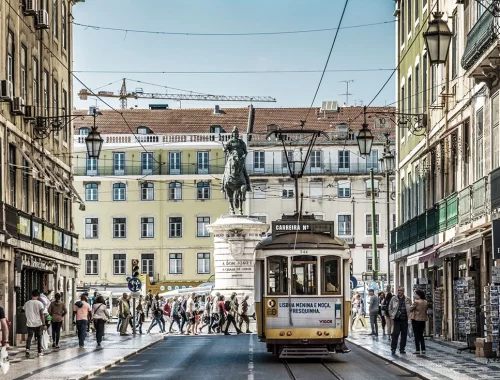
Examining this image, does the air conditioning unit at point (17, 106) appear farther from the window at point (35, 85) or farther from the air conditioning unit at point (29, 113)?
the window at point (35, 85)

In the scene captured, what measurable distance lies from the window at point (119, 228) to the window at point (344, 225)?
645 inches

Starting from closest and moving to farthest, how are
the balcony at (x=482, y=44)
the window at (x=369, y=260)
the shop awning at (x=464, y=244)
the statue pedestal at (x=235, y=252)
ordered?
1. the balcony at (x=482, y=44)
2. the shop awning at (x=464, y=244)
3. the statue pedestal at (x=235, y=252)
4. the window at (x=369, y=260)

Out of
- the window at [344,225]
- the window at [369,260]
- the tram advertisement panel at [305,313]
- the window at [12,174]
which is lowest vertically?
the tram advertisement panel at [305,313]

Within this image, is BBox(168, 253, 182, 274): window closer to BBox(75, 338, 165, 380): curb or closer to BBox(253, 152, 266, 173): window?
BBox(253, 152, 266, 173): window

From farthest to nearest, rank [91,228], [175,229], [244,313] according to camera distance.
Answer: [175,229] < [91,228] < [244,313]

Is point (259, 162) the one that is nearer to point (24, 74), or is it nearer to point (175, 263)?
point (175, 263)

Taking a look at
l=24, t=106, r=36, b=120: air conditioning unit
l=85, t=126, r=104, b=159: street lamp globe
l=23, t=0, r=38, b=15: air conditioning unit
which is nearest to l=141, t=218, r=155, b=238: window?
l=24, t=106, r=36, b=120: air conditioning unit

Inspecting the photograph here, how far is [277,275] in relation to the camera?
91.0 ft

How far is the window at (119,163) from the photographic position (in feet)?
316

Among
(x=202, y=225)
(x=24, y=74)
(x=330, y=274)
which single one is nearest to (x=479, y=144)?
(x=330, y=274)

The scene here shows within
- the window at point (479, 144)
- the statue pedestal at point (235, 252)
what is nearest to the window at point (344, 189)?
the statue pedestal at point (235, 252)

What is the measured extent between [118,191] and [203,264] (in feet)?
28.3

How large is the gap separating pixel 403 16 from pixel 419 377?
29322 mm

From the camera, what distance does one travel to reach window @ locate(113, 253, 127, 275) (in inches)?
3750
